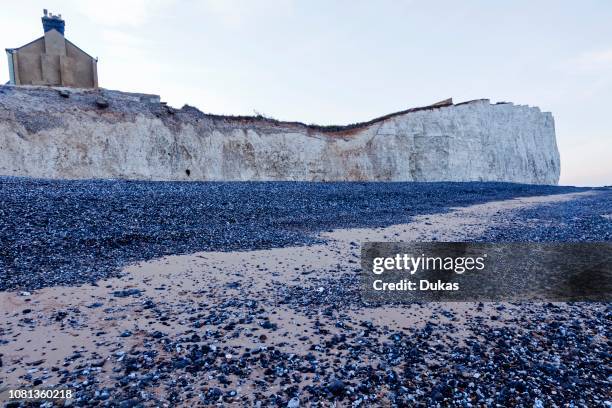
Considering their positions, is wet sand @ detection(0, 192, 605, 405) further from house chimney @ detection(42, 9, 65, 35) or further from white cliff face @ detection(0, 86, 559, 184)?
house chimney @ detection(42, 9, 65, 35)

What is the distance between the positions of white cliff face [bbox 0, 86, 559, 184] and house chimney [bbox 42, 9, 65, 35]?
37.9 feet

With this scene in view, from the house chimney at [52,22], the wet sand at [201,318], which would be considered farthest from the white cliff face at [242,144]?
the wet sand at [201,318]

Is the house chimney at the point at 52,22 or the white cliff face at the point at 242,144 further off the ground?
the house chimney at the point at 52,22

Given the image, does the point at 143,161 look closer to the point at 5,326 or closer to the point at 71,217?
the point at 71,217

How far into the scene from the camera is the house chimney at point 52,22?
86.9 ft

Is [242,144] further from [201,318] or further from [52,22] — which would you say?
[201,318]

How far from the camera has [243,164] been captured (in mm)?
23859

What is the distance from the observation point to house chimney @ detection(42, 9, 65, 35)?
26500 millimetres

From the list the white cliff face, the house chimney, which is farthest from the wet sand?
the house chimney

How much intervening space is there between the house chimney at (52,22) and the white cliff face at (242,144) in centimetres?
1155

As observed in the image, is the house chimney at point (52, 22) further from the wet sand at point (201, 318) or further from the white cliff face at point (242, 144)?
the wet sand at point (201, 318)

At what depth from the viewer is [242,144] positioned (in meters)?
24.0

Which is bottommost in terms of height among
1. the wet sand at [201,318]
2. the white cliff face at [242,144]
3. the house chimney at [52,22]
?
the wet sand at [201,318]

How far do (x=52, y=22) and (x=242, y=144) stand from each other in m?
18.3
